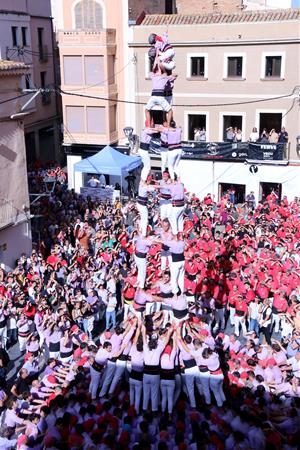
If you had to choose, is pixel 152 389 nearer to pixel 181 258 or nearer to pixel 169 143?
pixel 181 258

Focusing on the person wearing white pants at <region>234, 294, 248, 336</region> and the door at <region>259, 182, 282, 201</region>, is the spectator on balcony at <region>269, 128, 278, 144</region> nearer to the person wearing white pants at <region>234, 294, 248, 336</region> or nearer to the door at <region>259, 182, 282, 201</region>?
the door at <region>259, 182, 282, 201</region>

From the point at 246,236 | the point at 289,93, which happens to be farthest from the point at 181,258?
the point at 289,93

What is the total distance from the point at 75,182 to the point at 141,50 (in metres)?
8.06

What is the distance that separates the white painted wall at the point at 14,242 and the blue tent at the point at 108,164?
259 inches

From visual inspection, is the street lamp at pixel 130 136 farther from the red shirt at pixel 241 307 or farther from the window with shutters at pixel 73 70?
the red shirt at pixel 241 307

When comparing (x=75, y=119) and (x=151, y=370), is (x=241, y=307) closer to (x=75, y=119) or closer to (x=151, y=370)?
(x=151, y=370)

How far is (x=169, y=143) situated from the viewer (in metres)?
12.9

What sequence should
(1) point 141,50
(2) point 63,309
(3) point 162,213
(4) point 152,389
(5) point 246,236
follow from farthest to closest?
(1) point 141,50, (5) point 246,236, (2) point 63,309, (3) point 162,213, (4) point 152,389

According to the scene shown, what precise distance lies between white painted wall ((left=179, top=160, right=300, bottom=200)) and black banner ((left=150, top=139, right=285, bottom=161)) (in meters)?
0.35

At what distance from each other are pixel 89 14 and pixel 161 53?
20194mm

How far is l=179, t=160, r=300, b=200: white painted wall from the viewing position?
28297 millimetres

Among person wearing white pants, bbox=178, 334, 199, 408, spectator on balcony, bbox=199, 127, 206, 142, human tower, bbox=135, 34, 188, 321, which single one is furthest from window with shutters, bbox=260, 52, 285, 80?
person wearing white pants, bbox=178, 334, 199, 408

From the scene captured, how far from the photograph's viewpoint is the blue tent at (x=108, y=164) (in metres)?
27.6

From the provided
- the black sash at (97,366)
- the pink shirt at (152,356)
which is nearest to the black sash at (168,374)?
the pink shirt at (152,356)
